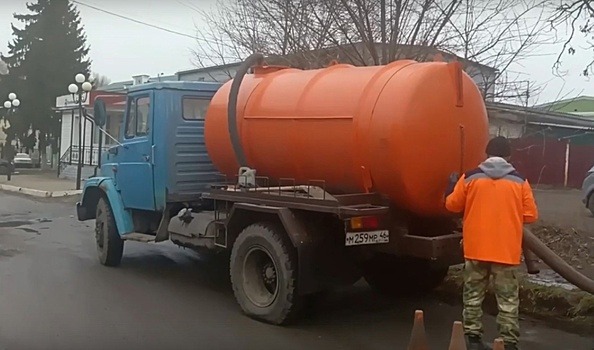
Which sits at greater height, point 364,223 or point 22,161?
point 364,223

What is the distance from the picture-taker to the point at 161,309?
771cm

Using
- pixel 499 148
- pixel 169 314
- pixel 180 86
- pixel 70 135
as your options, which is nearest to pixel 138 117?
pixel 180 86

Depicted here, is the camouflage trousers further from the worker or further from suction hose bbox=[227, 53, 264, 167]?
suction hose bbox=[227, 53, 264, 167]

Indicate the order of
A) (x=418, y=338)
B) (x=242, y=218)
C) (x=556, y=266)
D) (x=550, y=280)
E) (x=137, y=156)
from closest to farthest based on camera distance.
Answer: (x=418, y=338)
(x=556, y=266)
(x=242, y=218)
(x=550, y=280)
(x=137, y=156)

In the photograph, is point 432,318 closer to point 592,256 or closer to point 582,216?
point 592,256

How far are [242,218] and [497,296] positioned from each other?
9.38 feet

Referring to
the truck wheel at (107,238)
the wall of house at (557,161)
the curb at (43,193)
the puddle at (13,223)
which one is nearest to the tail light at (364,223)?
the truck wheel at (107,238)

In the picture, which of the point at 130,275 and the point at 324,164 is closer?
the point at 324,164

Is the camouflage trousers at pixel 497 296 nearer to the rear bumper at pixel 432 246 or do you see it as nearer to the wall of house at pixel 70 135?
the rear bumper at pixel 432 246

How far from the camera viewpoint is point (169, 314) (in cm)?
749

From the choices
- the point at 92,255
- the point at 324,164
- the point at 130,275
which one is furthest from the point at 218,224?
the point at 92,255

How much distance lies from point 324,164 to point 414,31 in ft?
18.6

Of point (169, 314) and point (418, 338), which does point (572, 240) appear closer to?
point (418, 338)

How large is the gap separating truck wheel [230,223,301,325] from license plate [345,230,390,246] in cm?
74
